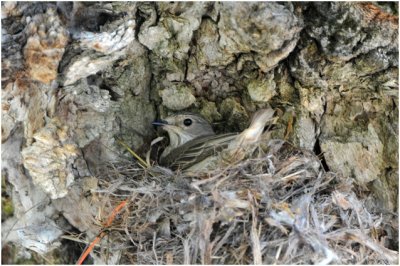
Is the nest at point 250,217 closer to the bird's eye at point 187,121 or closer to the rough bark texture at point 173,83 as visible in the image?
the rough bark texture at point 173,83

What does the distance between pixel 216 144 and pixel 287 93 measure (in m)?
0.65

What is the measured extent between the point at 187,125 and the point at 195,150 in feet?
1.27

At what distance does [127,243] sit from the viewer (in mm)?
4547

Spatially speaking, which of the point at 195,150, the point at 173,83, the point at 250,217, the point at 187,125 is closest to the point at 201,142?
the point at 195,150

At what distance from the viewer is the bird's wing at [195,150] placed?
471 cm

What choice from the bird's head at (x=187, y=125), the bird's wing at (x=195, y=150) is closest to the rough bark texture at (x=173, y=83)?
the bird's head at (x=187, y=125)

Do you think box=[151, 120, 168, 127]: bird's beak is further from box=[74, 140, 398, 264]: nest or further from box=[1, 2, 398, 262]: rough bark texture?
box=[74, 140, 398, 264]: nest

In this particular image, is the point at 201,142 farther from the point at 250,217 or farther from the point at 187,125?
the point at 250,217

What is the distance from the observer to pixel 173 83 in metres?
Result: 5.04

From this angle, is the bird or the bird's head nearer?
the bird

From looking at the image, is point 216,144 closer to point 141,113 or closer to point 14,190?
point 141,113

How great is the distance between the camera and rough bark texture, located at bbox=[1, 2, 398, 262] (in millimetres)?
3996

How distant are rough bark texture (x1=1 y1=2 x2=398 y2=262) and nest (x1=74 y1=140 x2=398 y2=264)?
0.28 metres

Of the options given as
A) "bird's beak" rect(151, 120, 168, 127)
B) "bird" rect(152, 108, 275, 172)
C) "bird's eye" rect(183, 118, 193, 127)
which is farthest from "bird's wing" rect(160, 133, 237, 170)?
"bird's beak" rect(151, 120, 168, 127)
